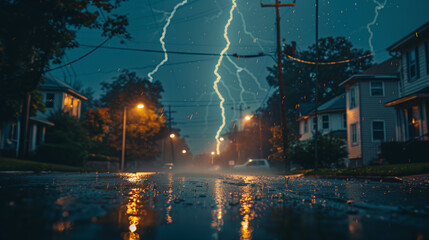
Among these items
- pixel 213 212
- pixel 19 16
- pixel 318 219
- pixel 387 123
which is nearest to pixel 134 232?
pixel 213 212

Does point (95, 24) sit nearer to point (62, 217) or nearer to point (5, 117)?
point (62, 217)

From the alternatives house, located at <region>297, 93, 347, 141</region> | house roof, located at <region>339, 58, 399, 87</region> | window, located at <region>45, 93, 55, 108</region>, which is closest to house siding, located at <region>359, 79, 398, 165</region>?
house roof, located at <region>339, 58, 399, 87</region>

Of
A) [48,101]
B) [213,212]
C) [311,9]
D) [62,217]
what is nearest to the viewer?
[62,217]

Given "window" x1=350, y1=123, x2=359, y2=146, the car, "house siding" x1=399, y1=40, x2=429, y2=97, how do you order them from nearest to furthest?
"house siding" x1=399, y1=40, x2=429, y2=97 → the car → "window" x1=350, y1=123, x2=359, y2=146

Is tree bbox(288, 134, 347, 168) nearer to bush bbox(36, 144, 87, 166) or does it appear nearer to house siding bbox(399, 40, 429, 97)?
house siding bbox(399, 40, 429, 97)

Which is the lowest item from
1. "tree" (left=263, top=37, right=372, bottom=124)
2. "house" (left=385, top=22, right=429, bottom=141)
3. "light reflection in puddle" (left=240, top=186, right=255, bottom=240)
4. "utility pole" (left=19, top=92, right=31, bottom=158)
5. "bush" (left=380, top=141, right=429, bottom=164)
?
"light reflection in puddle" (left=240, top=186, right=255, bottom=240)

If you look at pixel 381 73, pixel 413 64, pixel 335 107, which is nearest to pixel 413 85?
pixel 413 64

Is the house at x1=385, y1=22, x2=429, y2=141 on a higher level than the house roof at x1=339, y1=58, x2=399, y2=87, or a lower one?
lower
